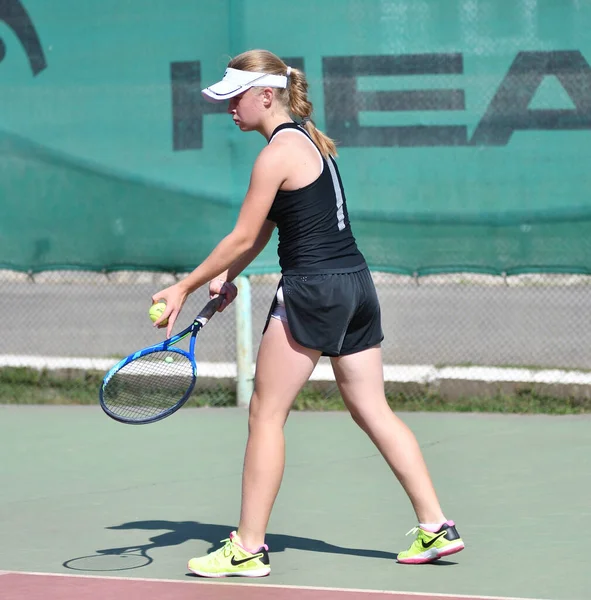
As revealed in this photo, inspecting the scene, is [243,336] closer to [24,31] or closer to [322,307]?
[24,31]

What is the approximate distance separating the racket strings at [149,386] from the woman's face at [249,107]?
0.86 metres

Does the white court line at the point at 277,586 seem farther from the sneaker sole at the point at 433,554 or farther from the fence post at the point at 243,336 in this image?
the fence post at the point at 243,336

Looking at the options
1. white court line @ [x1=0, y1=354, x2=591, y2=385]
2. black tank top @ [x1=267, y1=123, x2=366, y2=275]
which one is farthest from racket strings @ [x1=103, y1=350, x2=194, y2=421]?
white court line @ [x1=0, y1=354, x2=591, y2=385]

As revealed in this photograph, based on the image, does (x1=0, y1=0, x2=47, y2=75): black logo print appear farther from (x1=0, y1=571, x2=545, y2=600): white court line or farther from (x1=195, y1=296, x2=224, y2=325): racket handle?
(x1=0, y1=571, x2=545, y2=600): white court line

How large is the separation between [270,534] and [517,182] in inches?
124

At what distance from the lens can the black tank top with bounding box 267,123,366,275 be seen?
15.2 feet

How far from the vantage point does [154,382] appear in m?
5.57

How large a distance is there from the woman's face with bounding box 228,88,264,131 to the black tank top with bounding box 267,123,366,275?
0.32ft

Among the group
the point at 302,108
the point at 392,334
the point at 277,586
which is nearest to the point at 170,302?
the point at 302,108

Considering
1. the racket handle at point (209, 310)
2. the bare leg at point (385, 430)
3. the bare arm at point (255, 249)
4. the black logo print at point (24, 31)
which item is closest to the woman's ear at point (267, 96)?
the bare arm at point (255, 249)

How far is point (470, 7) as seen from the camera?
7719 mm

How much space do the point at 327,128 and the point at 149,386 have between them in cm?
281

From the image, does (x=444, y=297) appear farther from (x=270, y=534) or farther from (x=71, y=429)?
(x=270, y=534)

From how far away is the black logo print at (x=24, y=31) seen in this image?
8219 mm
